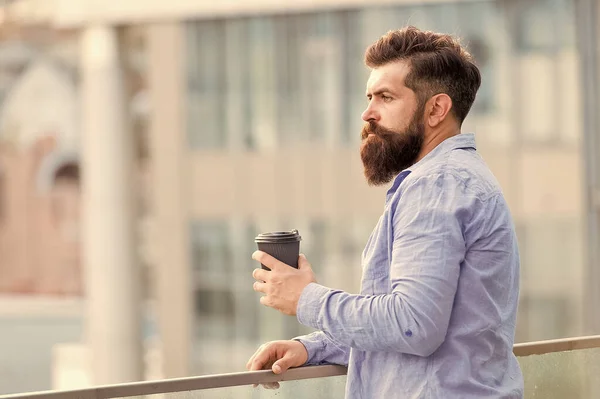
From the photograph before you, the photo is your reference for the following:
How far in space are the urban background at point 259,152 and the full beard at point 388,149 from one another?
659 inches

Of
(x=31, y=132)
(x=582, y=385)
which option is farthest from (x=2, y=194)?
(x=582, y=385)

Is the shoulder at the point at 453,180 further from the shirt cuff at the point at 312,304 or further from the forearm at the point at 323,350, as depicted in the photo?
the forearm at the point at 323,350

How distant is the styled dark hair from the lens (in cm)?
246

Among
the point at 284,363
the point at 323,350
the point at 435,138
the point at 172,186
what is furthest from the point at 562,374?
the point at 172,186

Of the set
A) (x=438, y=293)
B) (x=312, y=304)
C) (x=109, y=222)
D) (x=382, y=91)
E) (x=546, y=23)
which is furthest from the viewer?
(x=109, y=222)

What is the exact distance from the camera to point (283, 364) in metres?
2.83

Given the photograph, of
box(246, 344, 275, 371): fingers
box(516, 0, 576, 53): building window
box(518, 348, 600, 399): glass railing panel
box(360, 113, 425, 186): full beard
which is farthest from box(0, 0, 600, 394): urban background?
box(360, 113, 425, 186): full beard

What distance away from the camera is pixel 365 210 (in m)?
22.9

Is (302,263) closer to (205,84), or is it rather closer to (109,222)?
(205,84)

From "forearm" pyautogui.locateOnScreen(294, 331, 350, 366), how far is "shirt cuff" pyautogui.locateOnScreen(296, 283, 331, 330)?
1.60ft

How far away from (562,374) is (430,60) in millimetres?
1228

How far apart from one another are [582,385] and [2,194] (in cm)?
5328

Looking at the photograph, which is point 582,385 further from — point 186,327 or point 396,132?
point 186,327

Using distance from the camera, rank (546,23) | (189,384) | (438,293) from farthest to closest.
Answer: (546,23)
(189,384)
(438,293)
